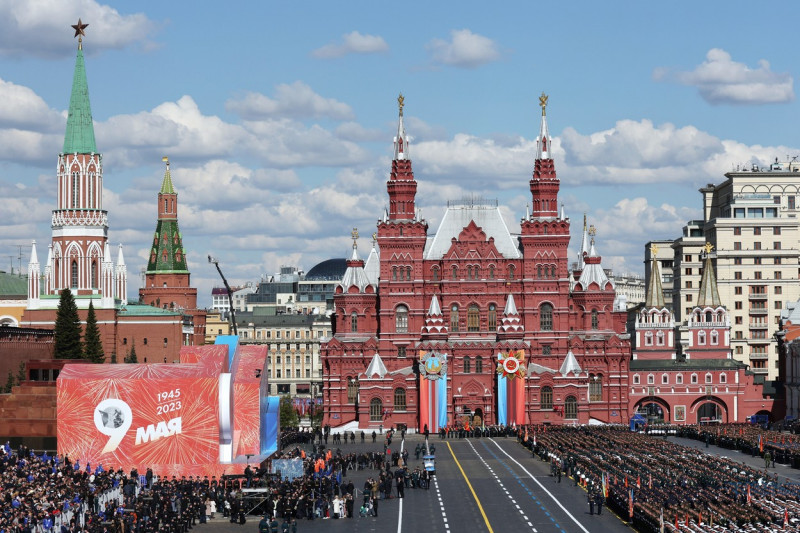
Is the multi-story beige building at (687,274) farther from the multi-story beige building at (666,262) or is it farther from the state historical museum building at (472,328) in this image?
the state historical museum building at (472,328)

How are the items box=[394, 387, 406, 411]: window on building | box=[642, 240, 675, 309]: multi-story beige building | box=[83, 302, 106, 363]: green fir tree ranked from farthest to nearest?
box=[642, 240, 675, 309]: multi-story beige building, box=[394, 387, 406, 411]: window on building, box=[83, 302, 106, 363]: green fir tree

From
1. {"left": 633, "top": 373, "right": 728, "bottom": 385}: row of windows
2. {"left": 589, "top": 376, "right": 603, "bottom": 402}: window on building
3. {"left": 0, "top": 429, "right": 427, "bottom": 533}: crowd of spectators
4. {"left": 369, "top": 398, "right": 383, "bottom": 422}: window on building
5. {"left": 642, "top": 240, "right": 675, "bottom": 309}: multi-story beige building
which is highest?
{"left": 642, "top": 240, "right": 675, "bottom": 309}: multi-story beige building

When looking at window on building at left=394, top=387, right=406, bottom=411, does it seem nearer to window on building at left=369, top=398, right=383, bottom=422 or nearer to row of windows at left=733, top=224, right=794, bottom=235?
window on building at left=369, top=398, right=383, bottom=422

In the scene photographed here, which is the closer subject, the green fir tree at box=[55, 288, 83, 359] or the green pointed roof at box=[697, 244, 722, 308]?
the green fir tree at box=[55, 288, 83, 359]

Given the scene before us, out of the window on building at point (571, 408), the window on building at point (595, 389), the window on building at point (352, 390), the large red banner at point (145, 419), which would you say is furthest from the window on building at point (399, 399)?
the large red banner at point (145, 419)

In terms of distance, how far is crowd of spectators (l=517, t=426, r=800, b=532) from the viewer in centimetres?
5366

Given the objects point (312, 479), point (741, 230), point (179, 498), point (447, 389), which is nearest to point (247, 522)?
point (179, 498)

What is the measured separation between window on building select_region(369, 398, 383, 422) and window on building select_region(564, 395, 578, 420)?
560 inches

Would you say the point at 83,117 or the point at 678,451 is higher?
the point at 83,117

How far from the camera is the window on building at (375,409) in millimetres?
119812

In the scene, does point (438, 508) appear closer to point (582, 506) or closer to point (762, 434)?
point (582, 506)

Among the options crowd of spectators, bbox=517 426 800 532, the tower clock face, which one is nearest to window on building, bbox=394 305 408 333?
the tower clock face

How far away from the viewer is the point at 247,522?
61531mm

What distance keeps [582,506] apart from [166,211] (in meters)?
110
